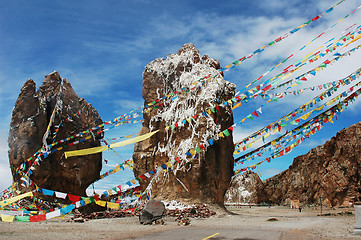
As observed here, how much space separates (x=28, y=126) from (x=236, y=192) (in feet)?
147

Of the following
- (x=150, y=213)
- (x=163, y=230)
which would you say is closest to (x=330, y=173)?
(x=150, y=213)

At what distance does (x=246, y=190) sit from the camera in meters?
60.6

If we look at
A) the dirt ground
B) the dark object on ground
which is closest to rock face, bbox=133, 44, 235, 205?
the dirt ground

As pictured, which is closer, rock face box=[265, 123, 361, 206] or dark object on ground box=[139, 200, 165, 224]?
dark object on ground box=[139, 200, 165, 224]

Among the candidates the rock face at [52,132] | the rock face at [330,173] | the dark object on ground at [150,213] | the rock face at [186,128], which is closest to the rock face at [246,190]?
the rock face at [330,173]

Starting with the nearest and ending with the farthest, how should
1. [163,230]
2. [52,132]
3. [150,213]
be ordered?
[163,230] → [150,213] → [52,132]

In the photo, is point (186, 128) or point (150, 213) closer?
point (150, 213)

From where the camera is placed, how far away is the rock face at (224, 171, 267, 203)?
2345 inches

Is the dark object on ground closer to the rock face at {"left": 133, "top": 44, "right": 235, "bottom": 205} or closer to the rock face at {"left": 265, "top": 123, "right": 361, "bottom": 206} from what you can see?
the rock face at {"left": 133, "top": 44, "right": 235, "bottom": 205}

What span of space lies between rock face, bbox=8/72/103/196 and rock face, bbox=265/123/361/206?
1184 inches

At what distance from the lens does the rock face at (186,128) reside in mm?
17500

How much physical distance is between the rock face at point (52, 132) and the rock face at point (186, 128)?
862 cm

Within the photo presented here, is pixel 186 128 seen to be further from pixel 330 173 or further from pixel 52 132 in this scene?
pixel 330 173

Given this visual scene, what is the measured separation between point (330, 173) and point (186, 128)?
1233 inches
